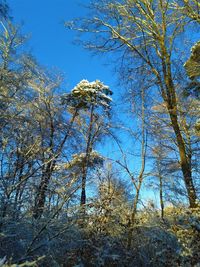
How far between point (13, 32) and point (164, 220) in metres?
10.2

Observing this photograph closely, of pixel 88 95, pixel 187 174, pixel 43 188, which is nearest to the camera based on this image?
pixel 43 188

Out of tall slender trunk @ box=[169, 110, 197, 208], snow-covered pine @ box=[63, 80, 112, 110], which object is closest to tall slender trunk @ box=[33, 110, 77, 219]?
tall slender trunk @ box=[169, 110, 197, 208]

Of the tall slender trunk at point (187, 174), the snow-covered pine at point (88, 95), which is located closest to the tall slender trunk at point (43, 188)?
the tall slender trunk at point (187, 174)

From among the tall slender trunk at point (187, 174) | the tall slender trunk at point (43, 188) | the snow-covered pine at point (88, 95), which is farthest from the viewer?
the snow-covered pine at point (88, 95)

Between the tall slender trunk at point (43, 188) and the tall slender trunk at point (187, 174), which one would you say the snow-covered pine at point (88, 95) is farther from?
the tall slender trunk at point (43, 188)

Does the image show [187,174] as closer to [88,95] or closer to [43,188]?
[43,188]

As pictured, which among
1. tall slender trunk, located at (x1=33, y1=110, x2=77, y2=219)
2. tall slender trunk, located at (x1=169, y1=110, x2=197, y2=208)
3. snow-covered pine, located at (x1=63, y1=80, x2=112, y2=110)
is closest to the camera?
tall slender trunk, located at (x1=33, y1=110, x2=77, y2=219)

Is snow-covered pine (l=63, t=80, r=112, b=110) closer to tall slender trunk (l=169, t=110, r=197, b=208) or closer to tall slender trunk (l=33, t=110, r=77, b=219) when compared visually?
tall slender trunk (l=169, t=110, r=197, b=208)

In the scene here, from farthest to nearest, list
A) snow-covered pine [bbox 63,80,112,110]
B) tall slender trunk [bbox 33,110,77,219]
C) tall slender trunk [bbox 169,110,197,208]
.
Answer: snow-covered pine [bbox 63,80,112,110] < tall slender trunk [bbox 169,110,197,208] < tall slender trunk [bbox 33,110,77,219]

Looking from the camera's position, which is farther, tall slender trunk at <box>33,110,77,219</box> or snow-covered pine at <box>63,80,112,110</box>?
snow-covered pine at <box>63,80,112,110</box>

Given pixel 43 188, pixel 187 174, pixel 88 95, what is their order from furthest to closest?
pixel 88 95
pixel 187 174
pixel 43 188

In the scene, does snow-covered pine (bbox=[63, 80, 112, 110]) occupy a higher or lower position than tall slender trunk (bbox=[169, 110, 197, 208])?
higher

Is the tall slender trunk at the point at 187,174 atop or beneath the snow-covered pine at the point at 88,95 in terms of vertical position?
beneath

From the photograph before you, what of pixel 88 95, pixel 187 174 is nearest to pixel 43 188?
pixel 187 174
